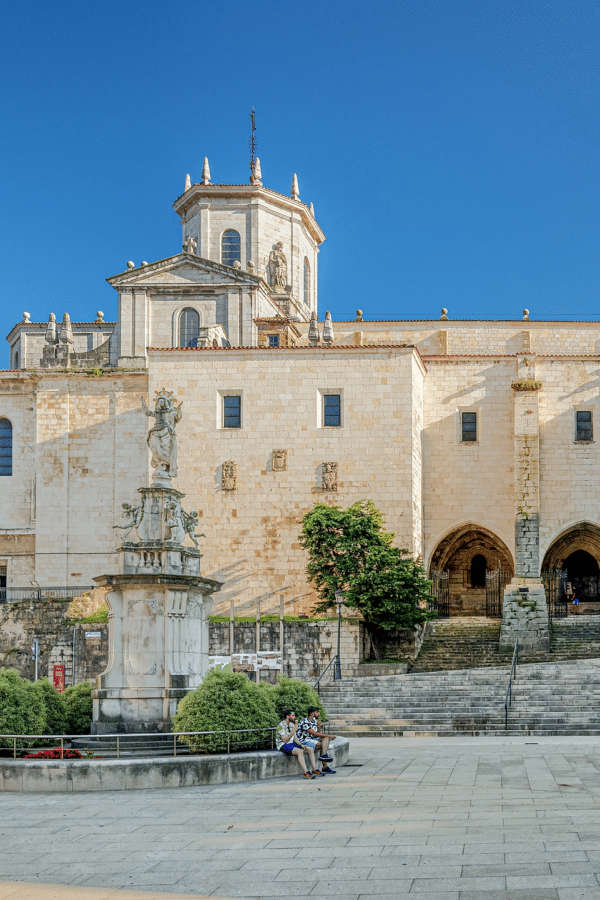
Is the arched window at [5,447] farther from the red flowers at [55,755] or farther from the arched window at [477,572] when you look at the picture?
the red flowers at [55,755]

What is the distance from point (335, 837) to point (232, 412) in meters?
31.8

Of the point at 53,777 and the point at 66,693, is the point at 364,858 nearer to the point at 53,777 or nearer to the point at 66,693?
the point at 53,777

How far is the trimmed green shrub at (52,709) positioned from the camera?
19516 millimetres

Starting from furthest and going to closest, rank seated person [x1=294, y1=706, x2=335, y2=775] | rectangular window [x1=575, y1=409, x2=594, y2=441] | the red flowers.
A: rectangular window [x1=575, y1=409, x2=594, y2=441]
seated person [x1=294, y1=706, x2=335, y2=775]
the red flowers

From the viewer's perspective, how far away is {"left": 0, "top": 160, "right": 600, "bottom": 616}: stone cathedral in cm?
4272

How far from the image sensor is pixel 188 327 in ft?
158

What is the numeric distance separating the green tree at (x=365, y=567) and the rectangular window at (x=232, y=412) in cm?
471

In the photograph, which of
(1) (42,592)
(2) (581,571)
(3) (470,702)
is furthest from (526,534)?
(1) (42,592)

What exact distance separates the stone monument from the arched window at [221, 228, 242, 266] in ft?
121

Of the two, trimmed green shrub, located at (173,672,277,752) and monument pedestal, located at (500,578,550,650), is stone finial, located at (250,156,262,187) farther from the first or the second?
trimmed green shrub, located at (173,672,277,752)

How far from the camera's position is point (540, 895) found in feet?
31.9

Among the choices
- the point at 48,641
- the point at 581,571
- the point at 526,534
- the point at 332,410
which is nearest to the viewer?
the point at 48,641

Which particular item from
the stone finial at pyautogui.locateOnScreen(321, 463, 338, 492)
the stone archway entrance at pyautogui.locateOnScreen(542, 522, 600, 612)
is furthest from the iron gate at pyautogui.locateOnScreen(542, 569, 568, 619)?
the stone finial at pyautogui.locateOnScreen(321, 463, 338, 492)

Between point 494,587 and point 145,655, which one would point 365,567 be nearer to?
point 494,587
